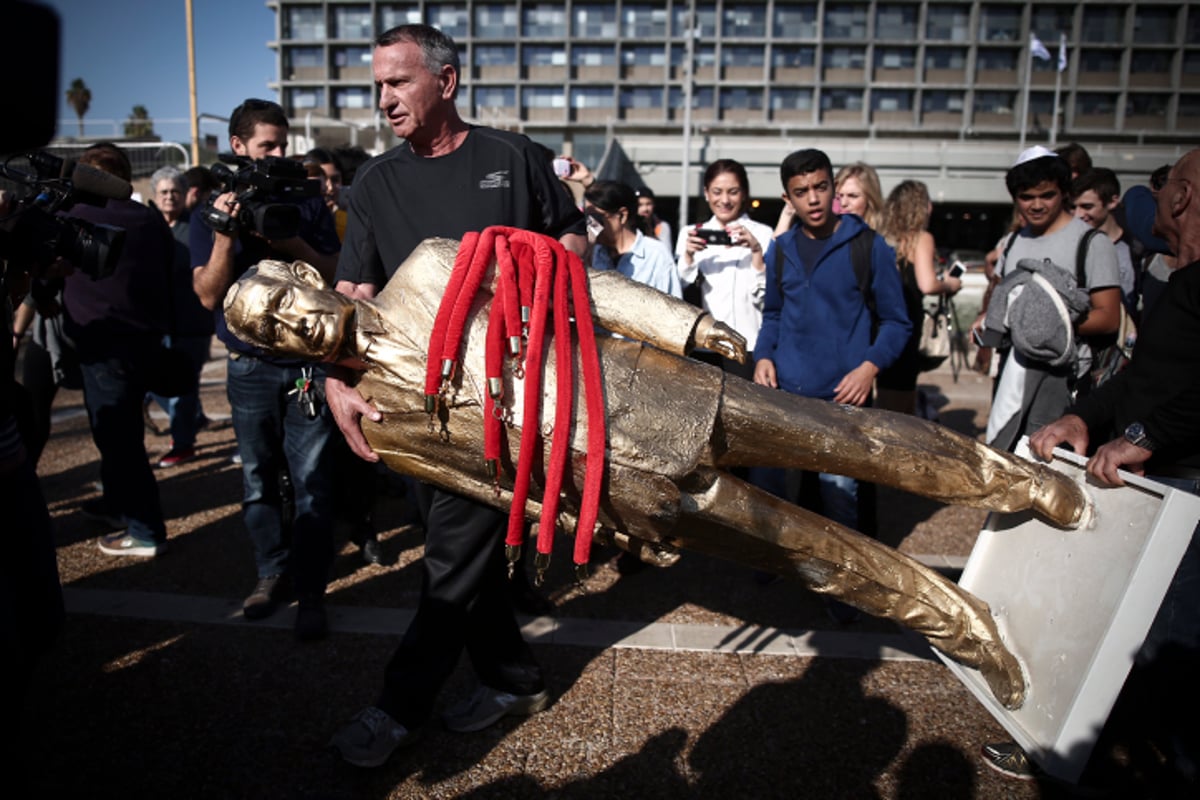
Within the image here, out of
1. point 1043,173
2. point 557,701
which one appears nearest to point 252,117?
point 557,701

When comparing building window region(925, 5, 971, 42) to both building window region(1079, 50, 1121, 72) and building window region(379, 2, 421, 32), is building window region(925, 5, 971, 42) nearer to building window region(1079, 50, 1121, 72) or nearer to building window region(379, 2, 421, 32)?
building window region(1079, 50, 1121, 72)

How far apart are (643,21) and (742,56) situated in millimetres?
8091

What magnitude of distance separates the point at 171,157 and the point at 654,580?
1300 cm

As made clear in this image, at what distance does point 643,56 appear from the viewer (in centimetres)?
5931

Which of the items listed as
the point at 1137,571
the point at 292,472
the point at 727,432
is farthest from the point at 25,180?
the point at 1137,571

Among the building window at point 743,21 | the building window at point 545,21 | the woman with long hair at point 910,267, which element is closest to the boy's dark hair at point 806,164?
the woman with long hair at point 910,267

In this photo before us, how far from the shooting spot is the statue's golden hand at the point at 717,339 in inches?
81.1

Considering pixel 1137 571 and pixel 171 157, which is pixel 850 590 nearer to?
pixel 1137 571

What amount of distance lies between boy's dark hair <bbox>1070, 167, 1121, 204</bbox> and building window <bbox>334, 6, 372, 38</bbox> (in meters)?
66.1

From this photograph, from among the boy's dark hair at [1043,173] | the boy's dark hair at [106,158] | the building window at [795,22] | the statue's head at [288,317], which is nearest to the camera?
the statue's head at [288,317]

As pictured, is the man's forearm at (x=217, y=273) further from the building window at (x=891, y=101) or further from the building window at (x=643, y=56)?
the building window at (x=891, y=101)

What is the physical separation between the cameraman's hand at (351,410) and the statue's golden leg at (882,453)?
97cm

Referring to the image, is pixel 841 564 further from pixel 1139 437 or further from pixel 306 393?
pixel 306 393

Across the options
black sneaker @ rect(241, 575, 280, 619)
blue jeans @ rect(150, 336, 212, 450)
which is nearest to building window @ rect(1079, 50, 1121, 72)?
blue jeans @ rect(150, 336, 212, 450)
